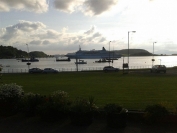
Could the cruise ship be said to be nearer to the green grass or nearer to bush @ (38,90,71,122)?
the green grass

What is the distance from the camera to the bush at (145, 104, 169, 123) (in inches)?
340

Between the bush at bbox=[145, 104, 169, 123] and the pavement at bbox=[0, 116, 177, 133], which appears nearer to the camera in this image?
the pavement at bbox=[0, 116, 177, 133]

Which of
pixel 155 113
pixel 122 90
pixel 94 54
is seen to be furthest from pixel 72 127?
pixel 94 54

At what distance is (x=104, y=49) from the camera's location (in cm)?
18188

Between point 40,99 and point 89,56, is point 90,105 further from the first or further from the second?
point 89,56

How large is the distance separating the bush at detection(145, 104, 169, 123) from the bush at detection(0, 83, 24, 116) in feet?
18.3

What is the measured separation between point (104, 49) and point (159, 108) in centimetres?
17406

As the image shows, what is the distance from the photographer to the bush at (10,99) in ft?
33.9

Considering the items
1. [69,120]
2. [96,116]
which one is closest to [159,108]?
[96,116]

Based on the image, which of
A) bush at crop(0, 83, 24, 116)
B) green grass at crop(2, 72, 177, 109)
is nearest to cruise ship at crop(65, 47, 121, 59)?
green grass at crop(2, 72, 177, 109)

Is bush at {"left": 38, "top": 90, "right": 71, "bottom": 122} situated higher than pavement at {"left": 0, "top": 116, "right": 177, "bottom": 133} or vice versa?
bush at {"left": 38, "top": 90, "right": 71, "bottom": 122}

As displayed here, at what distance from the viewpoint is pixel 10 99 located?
10.5 meters

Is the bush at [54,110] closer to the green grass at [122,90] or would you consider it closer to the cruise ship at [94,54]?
the green grass at [122,90]

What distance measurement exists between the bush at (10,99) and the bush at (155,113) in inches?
220
